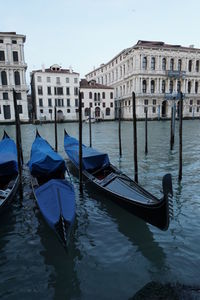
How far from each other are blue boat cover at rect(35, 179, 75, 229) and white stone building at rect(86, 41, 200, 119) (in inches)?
1472

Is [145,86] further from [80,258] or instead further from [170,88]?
[80,258]

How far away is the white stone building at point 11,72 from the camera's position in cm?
3192

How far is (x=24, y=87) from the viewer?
33812 mm

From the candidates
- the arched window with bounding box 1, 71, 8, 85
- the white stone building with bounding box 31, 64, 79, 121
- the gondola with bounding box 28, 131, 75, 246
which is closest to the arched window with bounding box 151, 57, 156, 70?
the white stone building with bounding box 31, 64, 79, 121

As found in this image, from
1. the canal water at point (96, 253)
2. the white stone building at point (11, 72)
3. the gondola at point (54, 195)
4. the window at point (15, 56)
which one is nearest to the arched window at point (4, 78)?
the white stone building at point (11, 72)

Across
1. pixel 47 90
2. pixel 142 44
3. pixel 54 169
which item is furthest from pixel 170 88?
pixel 54 169

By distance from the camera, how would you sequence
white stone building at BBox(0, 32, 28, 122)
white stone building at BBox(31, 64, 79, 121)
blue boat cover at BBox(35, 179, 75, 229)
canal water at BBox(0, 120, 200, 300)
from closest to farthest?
canal water at BBox(0, 120, 200, 300), blue boat cover at BBox(35, 179, 75, 229), white stone building at BBox(0, 32, 28, 122), white stone building at BBox(31, 64, 79, 121)

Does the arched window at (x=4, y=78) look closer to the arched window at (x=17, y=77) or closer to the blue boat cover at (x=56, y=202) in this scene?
the arched window at (x=17, y=77)

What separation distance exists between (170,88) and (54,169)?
41.4 m

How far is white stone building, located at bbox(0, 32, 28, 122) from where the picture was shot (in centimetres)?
3192

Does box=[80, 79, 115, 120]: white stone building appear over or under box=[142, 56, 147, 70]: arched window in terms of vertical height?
under

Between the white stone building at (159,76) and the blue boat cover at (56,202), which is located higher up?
the white stone building at (159,76)

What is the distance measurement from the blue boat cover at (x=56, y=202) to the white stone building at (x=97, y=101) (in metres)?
36.0

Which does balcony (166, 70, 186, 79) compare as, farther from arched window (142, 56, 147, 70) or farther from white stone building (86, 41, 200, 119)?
arched window (142, 56, 147, 70)
